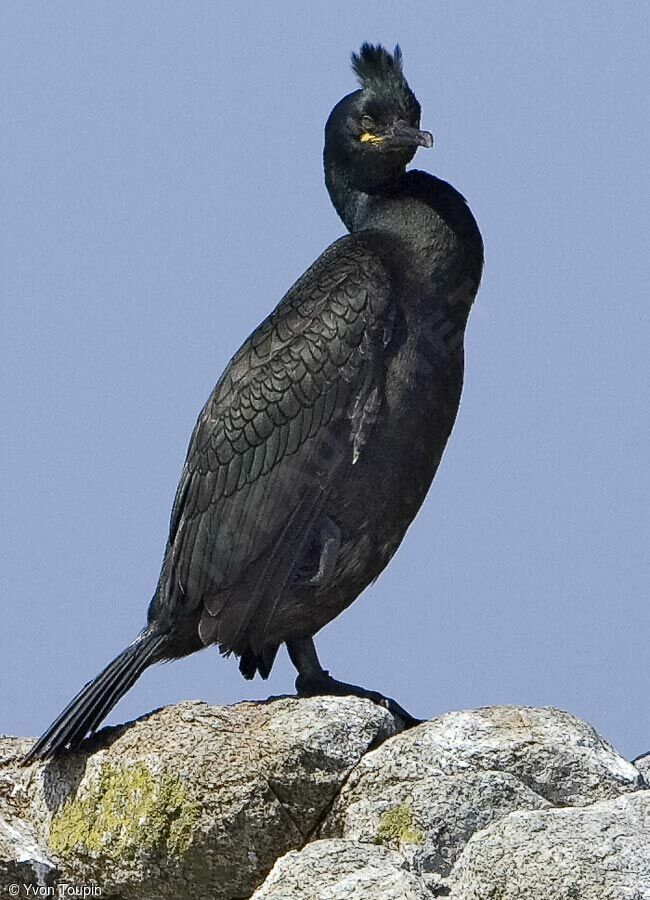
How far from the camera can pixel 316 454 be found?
27.2 feet

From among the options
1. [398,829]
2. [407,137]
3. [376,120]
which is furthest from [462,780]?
[376,120]

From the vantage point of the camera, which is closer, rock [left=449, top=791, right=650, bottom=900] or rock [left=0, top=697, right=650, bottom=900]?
rock [left=449, top=791, right=650, bottom=900]

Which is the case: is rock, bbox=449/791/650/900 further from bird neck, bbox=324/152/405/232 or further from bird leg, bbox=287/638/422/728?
bird neck, bbox=324/152/405/232

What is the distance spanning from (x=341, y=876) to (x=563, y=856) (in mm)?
840

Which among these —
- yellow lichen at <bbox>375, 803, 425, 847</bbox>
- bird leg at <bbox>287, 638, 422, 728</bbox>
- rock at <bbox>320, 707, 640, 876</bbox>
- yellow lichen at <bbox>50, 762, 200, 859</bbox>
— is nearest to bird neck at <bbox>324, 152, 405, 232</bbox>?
bird leg at <bbox>287, 638, 422, 728</bbox>

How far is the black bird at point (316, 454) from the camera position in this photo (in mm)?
8266

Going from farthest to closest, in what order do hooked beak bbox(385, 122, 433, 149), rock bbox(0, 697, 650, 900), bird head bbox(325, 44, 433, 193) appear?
bird head bbox(325, 44, 433, 193)
hooked beak bbox(385, 122, 433, 149)
rock bbox(0, 697, 650, 900)

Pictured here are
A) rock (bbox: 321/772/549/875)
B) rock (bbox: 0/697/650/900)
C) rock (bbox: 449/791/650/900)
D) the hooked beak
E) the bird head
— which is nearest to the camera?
rock (bbox: 449/791/650/900)

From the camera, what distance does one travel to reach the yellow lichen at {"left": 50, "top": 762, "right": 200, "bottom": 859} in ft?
24.6

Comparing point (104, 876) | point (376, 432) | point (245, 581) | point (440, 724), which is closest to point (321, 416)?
point (376, 432)

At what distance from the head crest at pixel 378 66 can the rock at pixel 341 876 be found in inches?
154

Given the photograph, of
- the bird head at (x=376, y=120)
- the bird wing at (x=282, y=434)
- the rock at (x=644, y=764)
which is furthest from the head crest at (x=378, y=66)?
the rock at (x=644, y=764)

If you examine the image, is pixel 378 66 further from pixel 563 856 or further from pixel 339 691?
pixel 563 856

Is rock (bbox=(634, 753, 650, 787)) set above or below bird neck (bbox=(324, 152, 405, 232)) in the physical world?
below
